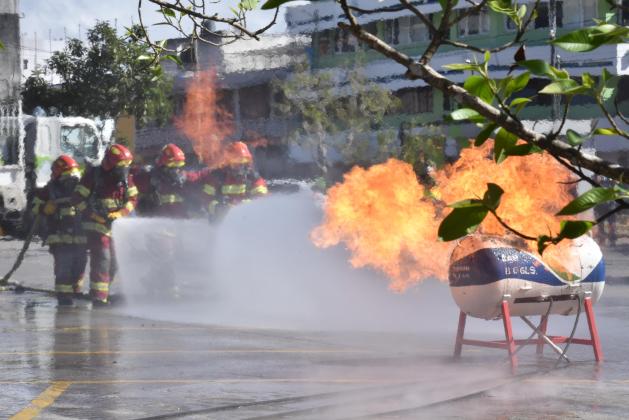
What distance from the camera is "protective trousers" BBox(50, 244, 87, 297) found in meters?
18.7

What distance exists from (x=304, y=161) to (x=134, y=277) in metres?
36.8

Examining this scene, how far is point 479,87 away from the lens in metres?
2.66

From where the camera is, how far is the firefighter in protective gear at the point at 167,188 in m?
19.2

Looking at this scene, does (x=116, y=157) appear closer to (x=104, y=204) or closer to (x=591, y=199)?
(x=104, y=204)

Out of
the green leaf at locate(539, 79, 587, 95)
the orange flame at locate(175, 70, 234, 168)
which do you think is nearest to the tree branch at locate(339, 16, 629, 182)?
the green leaf at locate(539, 79, 587, 95)

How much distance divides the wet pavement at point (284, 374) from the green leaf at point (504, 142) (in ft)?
20.3

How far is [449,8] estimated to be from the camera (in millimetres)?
2676

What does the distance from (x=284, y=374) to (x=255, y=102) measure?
49.1m

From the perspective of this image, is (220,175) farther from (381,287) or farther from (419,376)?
(419,376)

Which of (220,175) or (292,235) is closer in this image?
(292,235)

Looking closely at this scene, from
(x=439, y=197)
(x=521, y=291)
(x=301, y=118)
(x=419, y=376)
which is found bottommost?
(x=419, y=376)

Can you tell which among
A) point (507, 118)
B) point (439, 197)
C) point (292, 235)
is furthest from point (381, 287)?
point (507, 118)

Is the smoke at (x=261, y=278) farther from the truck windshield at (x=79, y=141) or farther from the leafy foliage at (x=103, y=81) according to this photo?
the leafy foliage at (x=103, y=81)

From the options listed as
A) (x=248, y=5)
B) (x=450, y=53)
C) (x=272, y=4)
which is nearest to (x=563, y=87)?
(x=272, y=4)
